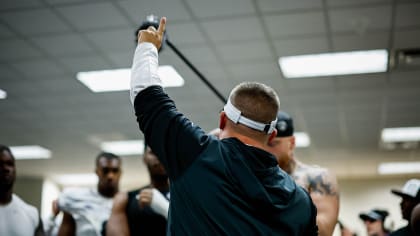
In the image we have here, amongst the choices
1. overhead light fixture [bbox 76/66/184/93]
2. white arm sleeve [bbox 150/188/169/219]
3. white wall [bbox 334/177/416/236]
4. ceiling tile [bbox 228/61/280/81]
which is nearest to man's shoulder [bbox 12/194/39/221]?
white arm sleeve [bbox 150/188/169/219]

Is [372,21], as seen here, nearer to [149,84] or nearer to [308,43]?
[308,43]

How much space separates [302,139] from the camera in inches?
347

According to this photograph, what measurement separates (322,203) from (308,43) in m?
2.82

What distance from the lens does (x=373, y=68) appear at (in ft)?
18.5

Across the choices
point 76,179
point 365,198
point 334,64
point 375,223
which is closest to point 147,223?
point 334,64

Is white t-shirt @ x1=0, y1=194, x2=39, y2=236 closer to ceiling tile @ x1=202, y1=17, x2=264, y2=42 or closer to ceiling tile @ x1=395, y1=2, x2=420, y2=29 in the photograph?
ceiling tile @ x1=202, y1=17, x2=264, y2=42

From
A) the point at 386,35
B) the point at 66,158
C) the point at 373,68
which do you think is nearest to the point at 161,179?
the point at 386,35

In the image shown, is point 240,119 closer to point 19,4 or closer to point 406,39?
point 19,4

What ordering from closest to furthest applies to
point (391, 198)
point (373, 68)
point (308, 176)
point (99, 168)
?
point (308, 176) < point (99, 168) < point (373, 68) < point (391, 198)

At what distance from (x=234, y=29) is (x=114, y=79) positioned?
75.5 inches

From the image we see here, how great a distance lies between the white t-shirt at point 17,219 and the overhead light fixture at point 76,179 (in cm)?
911

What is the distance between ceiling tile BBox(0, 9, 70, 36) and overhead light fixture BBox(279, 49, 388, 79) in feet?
7.15

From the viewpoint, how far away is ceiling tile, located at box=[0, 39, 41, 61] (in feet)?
16.9

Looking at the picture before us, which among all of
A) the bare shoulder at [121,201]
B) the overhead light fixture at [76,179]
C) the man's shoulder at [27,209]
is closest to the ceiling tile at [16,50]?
the man's shoulder at [27,209]
